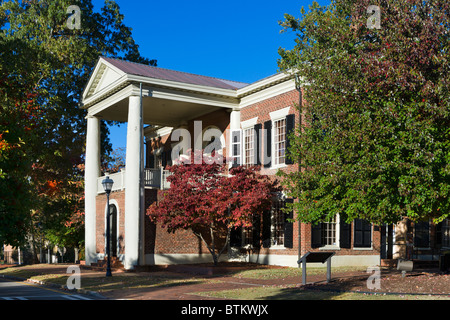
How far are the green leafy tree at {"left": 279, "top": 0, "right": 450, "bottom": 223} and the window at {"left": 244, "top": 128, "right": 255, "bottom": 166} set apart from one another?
10563 mm

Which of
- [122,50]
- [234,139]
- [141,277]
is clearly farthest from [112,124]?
[141,277]

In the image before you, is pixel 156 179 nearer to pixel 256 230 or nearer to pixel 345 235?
pixel 256 230

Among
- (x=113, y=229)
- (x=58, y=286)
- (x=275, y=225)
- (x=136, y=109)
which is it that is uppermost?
(x=136, y=109)

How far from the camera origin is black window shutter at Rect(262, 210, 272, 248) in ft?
86.5

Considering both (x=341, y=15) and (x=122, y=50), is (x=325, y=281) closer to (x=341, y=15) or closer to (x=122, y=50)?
(x=341, y=15)

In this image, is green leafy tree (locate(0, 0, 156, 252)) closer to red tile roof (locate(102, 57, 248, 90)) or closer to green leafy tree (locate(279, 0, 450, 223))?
red tile roof (locate(102, 57, 248, 90))

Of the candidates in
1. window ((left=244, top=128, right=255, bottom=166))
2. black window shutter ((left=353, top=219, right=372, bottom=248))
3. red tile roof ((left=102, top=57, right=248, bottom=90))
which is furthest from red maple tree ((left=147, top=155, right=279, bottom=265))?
red tile roof ((left=102, top=57, right=248, bottom=90))

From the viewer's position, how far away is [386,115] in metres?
14.8

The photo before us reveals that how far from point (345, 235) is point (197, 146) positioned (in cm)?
1014

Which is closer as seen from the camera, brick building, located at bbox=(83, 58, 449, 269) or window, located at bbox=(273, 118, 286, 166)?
brick building, located at bbox=(83, 58, 449, 269)

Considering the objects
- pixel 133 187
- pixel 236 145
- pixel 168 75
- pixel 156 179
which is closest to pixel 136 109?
pixel 156 179

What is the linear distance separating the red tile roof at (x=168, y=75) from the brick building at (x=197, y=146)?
117 millimetres

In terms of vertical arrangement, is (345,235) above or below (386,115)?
below

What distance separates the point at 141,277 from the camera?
21312 mm
